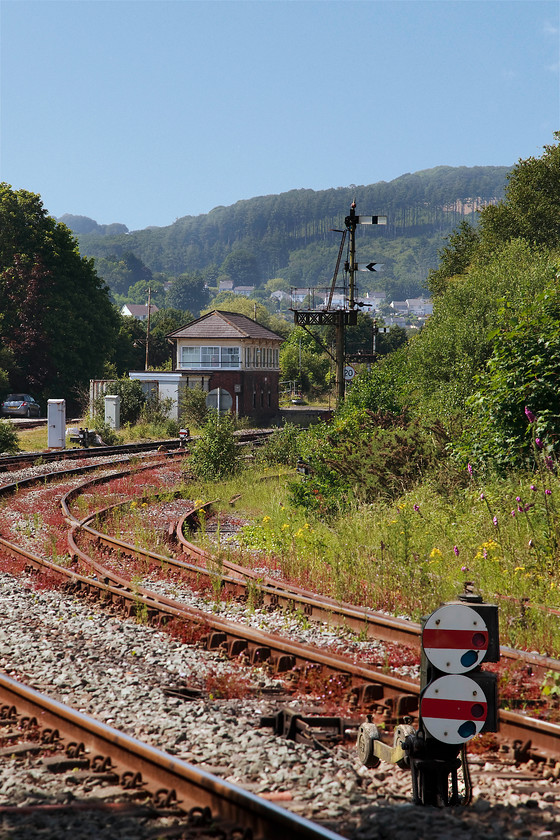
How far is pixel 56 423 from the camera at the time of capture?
29.6 metres

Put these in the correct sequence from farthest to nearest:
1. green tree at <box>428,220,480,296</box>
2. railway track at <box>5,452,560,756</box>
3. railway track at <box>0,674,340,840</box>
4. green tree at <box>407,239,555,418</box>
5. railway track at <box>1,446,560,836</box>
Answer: green tree at <box>428,220,480,296</box> → green tree at <box>407,239,555,418</box> → railway track at <box>5,452,560,756</box> → railway track at <box>1,446,560,836</box> → railway track at <box>0,674,340,840</box>

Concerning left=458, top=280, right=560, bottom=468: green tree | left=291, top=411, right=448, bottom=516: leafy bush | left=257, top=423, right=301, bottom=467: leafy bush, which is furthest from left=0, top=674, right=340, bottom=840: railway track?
left=257, top=423, right=301, bottom=467: leafy bush

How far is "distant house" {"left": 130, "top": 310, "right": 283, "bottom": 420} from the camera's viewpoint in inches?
2176

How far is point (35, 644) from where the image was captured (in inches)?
291

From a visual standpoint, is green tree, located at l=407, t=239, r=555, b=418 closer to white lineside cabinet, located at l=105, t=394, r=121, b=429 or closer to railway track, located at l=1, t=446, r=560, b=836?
railway track, located at l=1, t=446, r=560, b=836

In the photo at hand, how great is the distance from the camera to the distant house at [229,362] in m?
55.3

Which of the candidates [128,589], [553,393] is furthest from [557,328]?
[128,589]

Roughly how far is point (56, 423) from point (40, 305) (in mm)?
29308

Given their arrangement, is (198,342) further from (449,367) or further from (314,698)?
(314,698)

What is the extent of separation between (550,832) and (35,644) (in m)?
4.91

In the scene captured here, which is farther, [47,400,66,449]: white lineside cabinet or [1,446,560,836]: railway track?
[47,400,66,449]: white lineside cabinet

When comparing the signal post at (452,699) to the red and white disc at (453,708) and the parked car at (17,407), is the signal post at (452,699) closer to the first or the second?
the red and white disc at (453,708)

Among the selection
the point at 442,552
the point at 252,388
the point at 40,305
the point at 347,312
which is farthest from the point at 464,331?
the point at 40,305

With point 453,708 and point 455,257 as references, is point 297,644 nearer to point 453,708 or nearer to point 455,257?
point 453,708
